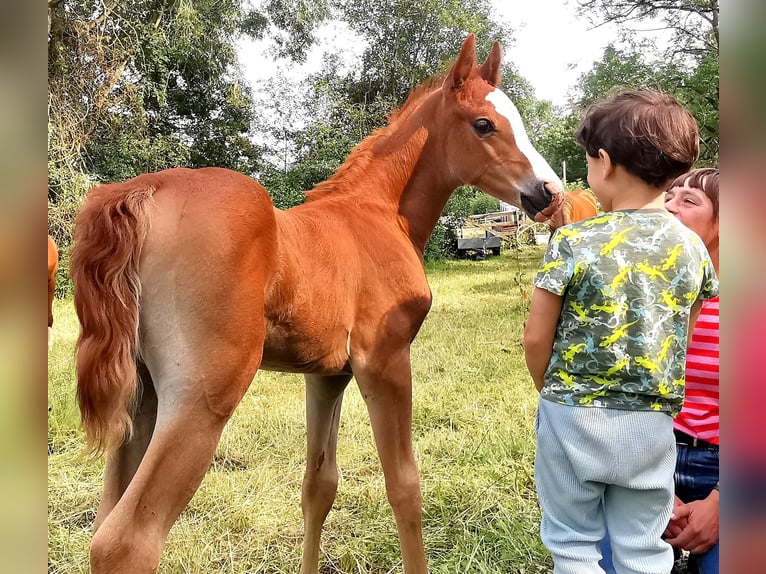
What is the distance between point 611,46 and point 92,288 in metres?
13.3

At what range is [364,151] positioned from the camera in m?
2.27

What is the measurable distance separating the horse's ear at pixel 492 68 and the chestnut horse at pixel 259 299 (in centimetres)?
8

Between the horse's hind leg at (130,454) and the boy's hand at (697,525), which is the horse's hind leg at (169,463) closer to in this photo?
the horse's hind leg at (130,454)

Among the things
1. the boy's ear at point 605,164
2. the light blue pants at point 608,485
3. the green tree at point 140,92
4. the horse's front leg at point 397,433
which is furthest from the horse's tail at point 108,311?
the green tree at point 140,92

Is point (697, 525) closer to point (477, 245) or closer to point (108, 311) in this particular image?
point (108, 311)

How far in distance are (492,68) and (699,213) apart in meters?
1.11

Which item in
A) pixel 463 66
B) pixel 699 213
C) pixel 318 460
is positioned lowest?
pixel 318 460

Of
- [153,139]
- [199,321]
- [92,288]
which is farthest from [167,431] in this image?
[153,139]

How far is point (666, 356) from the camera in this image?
1.27 metres

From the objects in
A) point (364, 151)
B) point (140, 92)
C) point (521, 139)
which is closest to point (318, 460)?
point (364, 151)

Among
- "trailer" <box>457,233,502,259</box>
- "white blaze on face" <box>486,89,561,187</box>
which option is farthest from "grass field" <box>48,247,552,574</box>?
"trailer" <box>457,233,502,259</box>

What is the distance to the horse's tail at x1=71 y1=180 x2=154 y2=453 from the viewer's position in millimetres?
1294

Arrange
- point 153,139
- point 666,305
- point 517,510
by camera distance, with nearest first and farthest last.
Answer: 1. point 666,305
2. point 517,510
3. point 153,139
